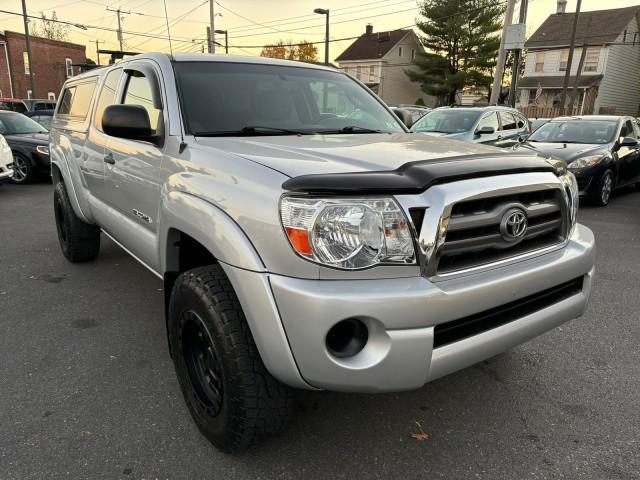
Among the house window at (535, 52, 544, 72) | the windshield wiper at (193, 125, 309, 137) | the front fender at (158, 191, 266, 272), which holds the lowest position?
the front fender at (158, 191, 266, 272)

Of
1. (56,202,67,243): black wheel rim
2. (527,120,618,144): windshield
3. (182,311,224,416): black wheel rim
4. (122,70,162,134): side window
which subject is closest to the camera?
(182,311,224,416): black wheel rim

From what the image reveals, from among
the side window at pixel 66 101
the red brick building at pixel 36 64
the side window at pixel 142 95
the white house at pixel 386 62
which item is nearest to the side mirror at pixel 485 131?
the side window at pixel 66 101

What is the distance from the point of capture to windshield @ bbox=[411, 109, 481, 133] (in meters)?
9.84

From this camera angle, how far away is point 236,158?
214 centimetres

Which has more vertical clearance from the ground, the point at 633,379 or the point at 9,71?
the point at 9,71

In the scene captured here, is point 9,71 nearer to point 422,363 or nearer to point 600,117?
point 600,117

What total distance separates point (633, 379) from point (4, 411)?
345 centimetres

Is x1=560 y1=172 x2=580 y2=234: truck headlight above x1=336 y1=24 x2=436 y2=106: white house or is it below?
below

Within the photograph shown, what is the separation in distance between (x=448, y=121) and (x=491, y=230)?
28.5 feet

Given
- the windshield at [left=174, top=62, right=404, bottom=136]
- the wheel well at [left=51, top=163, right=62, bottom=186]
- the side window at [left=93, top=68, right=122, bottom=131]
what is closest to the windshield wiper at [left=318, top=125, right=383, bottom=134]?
the windshield at [left=174, top=62, right=404, bottom=136]

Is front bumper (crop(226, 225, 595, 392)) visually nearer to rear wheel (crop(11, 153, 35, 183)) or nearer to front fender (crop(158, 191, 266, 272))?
front fender (crop(158, 191, 266, 272))

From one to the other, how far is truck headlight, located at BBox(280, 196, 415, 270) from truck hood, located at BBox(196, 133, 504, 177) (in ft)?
0.63

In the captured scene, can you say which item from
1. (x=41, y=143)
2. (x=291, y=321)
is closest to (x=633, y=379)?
(x=291, y=321)

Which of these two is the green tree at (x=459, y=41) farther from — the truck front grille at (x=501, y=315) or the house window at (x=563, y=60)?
the truck front grille at (x=501, y=315)
